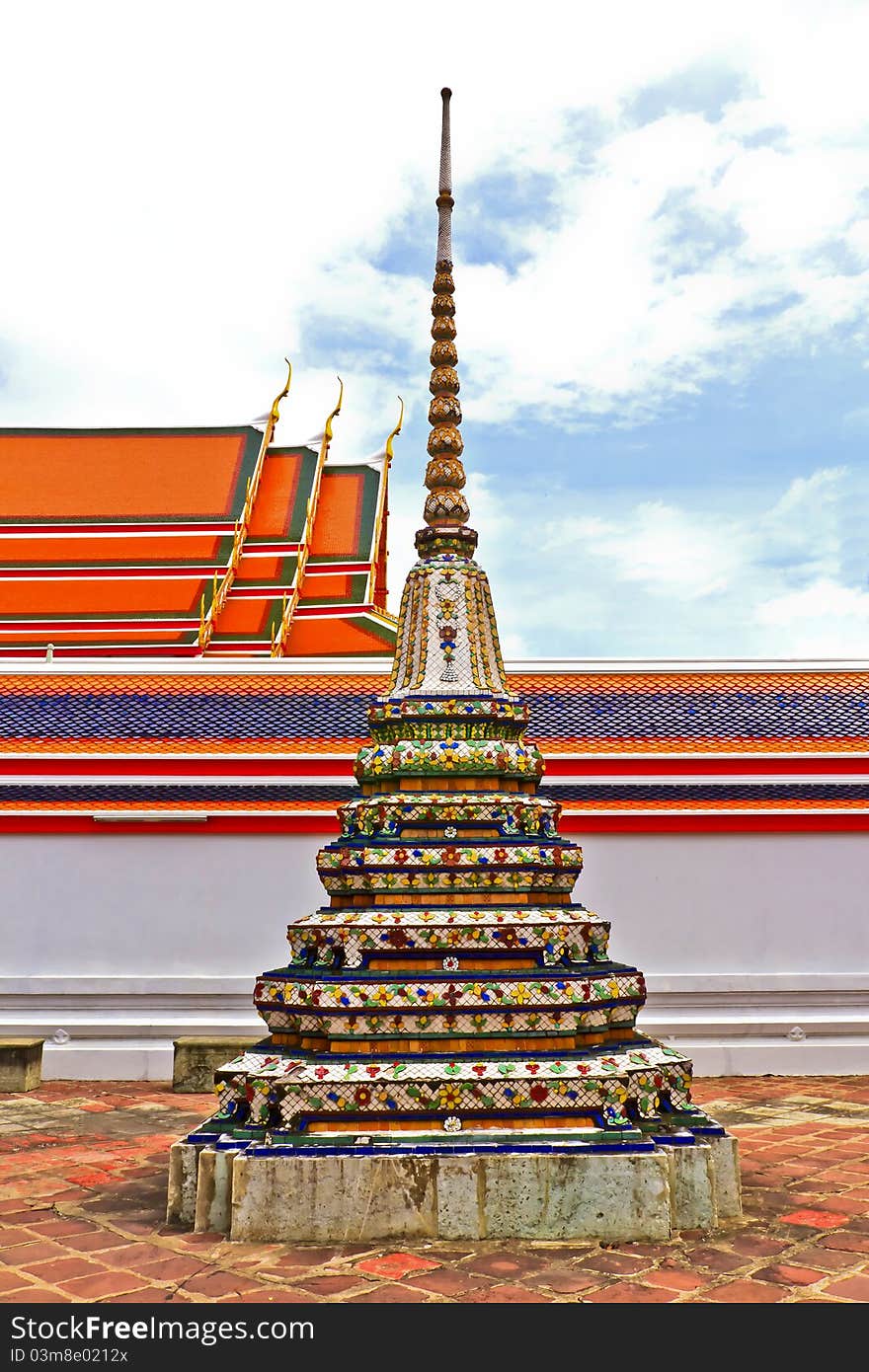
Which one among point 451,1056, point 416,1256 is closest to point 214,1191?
point 416,1256

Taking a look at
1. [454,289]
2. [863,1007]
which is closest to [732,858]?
[863,1007]

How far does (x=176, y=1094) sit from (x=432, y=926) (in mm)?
4208

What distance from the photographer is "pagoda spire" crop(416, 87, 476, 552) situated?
624cm

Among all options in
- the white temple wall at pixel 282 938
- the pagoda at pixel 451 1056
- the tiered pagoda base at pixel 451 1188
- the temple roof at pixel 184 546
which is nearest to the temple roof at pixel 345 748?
the white temple wall at pixel 282 938

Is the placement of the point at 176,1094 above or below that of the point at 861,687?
below

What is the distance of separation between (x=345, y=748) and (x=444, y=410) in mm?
3882

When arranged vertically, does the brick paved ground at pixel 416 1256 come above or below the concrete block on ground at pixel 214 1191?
below

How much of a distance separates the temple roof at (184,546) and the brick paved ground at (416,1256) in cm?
890

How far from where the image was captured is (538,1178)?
434cm

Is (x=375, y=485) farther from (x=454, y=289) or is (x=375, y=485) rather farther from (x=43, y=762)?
(x=454, y=289)

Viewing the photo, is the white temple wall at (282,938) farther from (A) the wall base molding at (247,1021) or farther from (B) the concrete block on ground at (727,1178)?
(B) the concrete block on ground at (727,1178)

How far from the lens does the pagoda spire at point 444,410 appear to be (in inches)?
246

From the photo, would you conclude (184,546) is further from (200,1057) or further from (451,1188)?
(451,1188)
